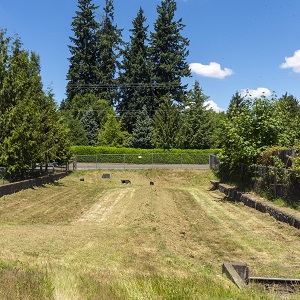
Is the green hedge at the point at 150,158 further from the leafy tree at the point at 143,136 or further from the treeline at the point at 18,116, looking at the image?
the treeline at the point at 18,116

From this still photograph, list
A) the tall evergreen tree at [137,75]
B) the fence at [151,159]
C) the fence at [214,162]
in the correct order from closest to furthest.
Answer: the fence at [214,162] < the fence at [151,159] < the tall evergreen tree at [137,75]

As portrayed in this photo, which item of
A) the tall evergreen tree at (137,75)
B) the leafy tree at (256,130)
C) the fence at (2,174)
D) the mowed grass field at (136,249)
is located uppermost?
the tall evergreen tree at (137,75)

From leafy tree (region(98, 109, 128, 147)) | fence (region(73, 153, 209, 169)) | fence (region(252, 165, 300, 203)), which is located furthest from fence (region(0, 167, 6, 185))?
leafy tree (region(98, 109, 128, 147))

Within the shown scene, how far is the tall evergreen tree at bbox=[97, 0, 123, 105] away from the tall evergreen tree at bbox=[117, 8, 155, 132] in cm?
385

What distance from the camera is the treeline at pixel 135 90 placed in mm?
63156

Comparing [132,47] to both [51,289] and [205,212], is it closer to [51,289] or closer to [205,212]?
[205,212]

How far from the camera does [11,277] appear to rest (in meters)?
5.91

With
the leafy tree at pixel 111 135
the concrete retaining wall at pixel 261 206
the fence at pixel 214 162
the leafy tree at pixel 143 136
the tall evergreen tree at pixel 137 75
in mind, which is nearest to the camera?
the concrete retaining wall at pixel 261 206

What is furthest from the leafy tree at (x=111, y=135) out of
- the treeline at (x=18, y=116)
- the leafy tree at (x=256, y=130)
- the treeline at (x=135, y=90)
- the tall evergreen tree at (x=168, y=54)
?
the leafy tree at (x=256, y=130)

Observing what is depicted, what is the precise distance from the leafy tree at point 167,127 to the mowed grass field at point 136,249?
1595 inches

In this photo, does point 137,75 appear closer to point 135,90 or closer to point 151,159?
point 135,90

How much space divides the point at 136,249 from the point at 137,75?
6796cm

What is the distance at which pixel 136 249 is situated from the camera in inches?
392

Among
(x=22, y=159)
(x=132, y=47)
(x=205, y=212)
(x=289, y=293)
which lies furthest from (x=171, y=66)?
(x=289, y=293)
